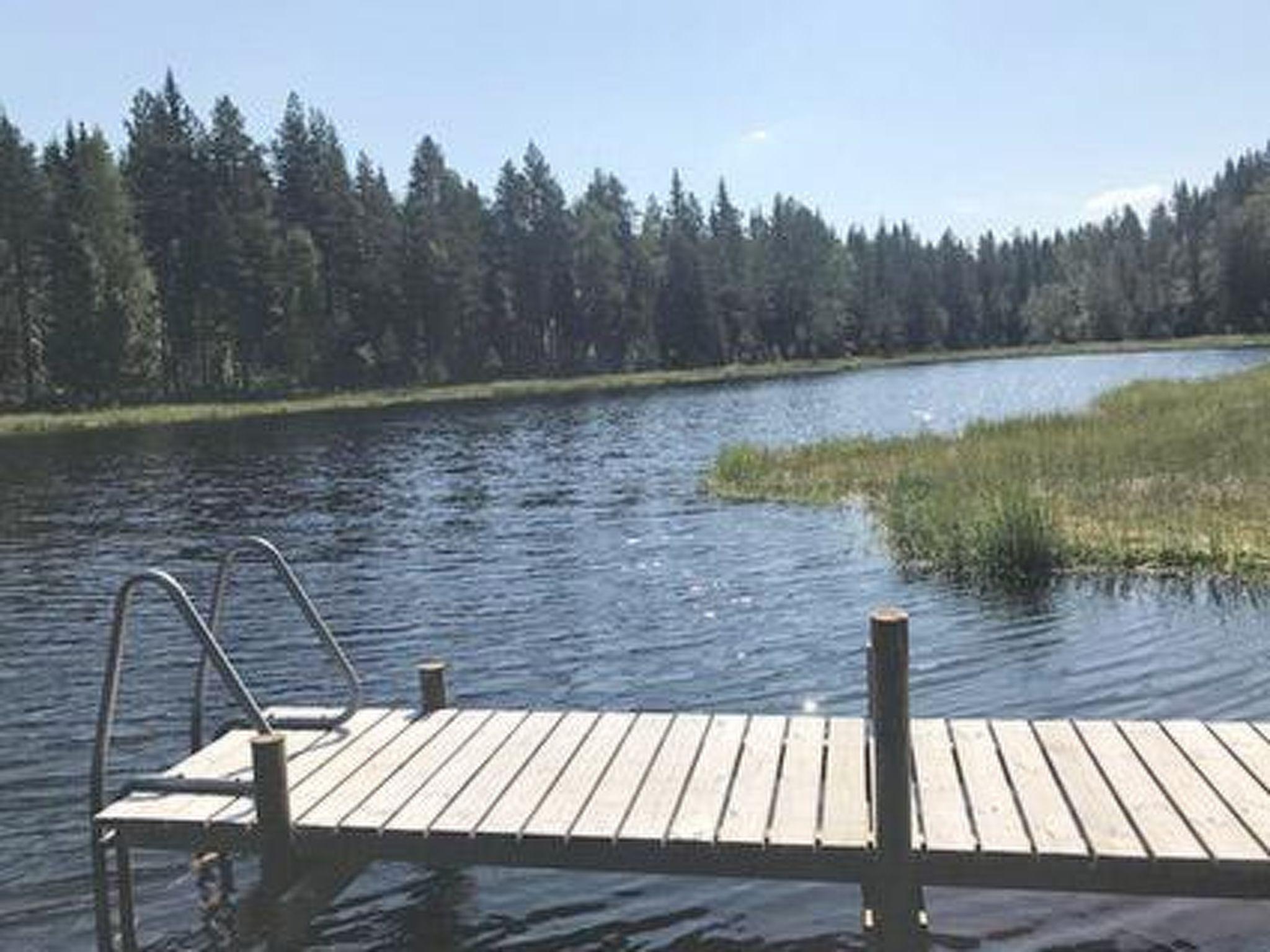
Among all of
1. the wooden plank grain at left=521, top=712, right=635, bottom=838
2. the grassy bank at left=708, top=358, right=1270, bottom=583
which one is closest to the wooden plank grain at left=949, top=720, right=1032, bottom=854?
the wooden plank grain at left=521, top=712, right=635, bottom=838

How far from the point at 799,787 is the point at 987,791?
123 centimetres

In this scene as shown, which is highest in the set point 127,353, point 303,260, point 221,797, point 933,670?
point 303,260

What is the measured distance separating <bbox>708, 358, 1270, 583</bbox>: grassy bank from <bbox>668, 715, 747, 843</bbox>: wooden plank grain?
39.1ft

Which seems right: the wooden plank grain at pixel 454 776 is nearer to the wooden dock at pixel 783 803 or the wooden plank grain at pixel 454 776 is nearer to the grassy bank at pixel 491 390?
the wooden dock at pixel 783 803

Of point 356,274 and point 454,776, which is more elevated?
point 356,274

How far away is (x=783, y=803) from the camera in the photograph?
344 inches

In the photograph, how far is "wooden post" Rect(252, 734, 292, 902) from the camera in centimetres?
868

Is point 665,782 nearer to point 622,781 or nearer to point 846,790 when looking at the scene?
point 622,781

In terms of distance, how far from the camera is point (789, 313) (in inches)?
6255

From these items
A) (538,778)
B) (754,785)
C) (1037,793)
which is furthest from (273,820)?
(1037,793)

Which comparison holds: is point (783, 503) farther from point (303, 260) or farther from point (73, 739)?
point (303, 260)

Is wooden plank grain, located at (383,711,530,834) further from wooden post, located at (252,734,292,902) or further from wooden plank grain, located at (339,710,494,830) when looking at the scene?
wooden post, located at (252,734,292,902)

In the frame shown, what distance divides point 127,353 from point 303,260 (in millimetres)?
19729

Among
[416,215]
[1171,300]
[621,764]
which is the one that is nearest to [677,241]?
[416,215]
